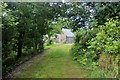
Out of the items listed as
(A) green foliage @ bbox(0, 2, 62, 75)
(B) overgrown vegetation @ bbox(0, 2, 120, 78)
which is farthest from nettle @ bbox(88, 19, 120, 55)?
(A) green foliage @ bbox(0, 2, 62, 75)

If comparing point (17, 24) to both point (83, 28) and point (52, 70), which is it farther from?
point (83, 28)

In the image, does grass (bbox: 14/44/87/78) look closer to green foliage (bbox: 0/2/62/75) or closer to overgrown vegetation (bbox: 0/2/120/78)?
overgrown vegetation (bbox: 0/2/120/78)

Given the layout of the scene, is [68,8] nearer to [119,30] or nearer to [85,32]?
[85,32]

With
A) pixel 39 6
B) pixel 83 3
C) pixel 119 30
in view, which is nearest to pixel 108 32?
pixel 119 30

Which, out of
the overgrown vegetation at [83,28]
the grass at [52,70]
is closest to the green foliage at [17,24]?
the overgrown vegetation at [83,28]

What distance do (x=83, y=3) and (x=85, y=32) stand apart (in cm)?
166

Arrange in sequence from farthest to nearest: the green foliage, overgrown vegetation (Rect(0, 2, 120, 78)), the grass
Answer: the grass → the green foliage → overgrown vegetation (Rect(0, 2, 120, 78))

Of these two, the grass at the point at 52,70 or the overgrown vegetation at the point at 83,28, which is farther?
the grass at the point at 52,70

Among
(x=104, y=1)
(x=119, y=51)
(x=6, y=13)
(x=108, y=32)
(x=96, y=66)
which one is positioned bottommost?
(x=96, y=66)

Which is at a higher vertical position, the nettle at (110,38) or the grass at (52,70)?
the nettle at (110,38)

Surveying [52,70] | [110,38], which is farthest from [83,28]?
[110,38]

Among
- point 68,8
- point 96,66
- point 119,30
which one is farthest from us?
point 68,8

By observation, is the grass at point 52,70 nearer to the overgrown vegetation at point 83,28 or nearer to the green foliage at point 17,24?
the overgrown vegetation at point 83,28

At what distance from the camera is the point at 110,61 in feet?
25.7
